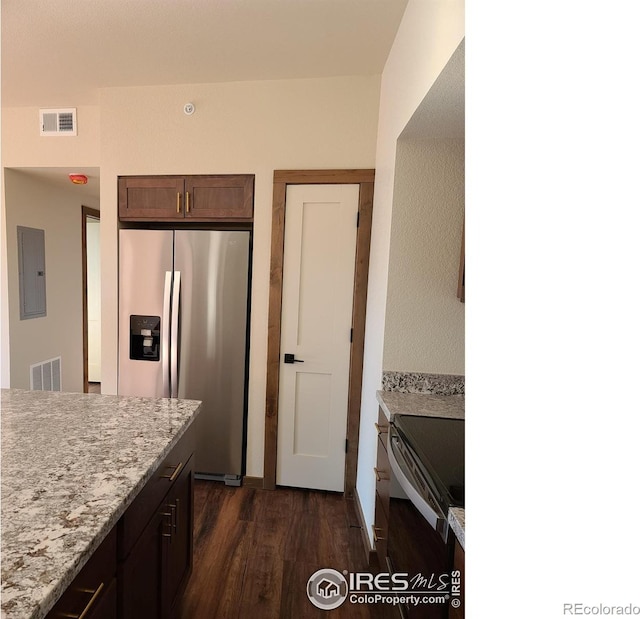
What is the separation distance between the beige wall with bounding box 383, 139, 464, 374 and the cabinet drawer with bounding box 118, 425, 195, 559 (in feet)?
3.37

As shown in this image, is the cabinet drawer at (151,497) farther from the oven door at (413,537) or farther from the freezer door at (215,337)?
the freezer door at (215,337)

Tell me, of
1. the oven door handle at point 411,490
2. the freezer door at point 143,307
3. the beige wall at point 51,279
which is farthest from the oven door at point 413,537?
the beige wall at point 51,279

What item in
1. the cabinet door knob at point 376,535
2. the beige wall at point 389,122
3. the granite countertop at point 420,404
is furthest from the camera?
the cabinet door knob at point 376,535

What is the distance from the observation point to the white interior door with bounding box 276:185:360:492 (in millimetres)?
2363

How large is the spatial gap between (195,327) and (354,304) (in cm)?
109

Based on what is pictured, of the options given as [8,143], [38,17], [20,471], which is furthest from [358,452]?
[8,143]

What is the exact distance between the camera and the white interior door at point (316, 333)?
93.0 inches

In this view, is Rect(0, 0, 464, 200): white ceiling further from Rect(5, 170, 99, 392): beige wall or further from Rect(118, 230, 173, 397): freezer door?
Rect(118, 230, 173, 397): freezer door

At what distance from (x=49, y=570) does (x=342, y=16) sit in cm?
224

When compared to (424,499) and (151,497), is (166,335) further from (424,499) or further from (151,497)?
(424,499)

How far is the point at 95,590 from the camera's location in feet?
2.71

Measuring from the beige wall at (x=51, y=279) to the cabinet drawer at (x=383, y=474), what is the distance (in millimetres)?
3047

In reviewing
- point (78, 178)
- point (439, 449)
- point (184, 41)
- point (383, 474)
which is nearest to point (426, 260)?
point (439, 449)
